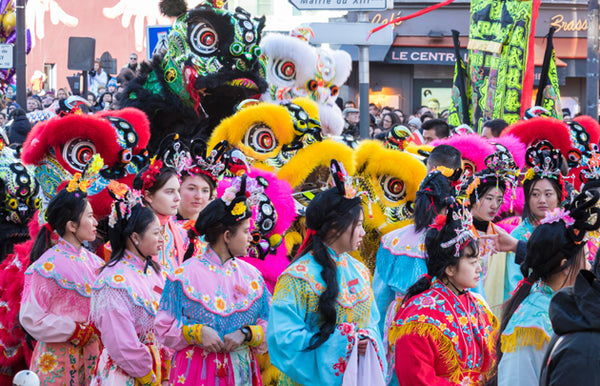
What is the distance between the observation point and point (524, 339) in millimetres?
3316

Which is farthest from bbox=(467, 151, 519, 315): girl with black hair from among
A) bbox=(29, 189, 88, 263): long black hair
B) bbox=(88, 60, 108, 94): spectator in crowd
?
bbox=(88, 60, 108, 94): spectator in crowd

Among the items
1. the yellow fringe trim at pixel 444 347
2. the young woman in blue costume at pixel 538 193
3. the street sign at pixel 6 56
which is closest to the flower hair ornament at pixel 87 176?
the yellow fringe trim at pixel 444 347

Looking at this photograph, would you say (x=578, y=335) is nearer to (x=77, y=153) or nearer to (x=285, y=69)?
(x=77, y=153)

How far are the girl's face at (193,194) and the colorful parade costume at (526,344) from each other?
245cm

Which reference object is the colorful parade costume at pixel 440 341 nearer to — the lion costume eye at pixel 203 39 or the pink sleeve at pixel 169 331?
the pink sleeve at pixel 169 331

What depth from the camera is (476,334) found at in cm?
366

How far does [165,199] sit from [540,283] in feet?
7.71

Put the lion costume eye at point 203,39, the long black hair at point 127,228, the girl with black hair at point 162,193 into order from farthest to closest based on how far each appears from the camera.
→ the lion costume eye at point 203,39 < the girl with black hair at point 162,193 < the long black hair at point 127,228

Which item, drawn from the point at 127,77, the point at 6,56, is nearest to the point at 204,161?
the point at 127,77

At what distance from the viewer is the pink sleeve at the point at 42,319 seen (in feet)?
14.9

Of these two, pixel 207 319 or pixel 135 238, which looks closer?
pixel 207 319

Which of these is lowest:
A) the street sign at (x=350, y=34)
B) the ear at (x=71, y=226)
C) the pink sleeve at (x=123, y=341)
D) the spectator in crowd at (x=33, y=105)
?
the pink sleeve at (x=123, y=341)

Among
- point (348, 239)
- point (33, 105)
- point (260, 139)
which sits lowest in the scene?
point (348, 239)

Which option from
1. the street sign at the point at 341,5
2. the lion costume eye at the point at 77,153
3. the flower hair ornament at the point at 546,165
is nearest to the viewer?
the lion costume eye at the point at 77,153
